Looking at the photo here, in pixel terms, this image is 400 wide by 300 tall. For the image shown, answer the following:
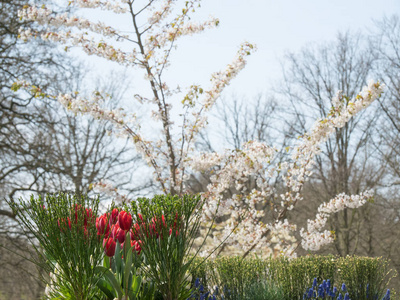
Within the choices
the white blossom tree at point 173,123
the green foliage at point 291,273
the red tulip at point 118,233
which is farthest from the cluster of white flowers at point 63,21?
the red tulip at point 118,233

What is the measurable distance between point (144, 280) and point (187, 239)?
14.9 inches

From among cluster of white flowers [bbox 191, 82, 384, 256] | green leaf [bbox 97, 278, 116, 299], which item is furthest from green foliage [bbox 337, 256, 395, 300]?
green leaf [bbox 97, 278, 116, 299]

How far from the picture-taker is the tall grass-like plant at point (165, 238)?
273cm

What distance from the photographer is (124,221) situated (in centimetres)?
272

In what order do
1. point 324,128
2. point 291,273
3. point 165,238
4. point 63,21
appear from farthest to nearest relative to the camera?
point 63,21, point 324,128, point 291,273, point 165,238

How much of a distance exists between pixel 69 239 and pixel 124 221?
1.19ft

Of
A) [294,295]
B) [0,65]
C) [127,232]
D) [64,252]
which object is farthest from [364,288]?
[0,65]

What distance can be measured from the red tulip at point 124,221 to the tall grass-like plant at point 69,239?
0.57 feet

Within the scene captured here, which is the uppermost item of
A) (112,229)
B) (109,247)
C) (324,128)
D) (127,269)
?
(324,128)

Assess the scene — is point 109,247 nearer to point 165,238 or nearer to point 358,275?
point 165,238

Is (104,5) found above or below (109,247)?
above

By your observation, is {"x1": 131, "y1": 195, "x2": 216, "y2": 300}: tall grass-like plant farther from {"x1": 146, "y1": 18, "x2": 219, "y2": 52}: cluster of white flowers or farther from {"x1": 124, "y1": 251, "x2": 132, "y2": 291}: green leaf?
→ {"x1": 146, "y1": 18, "x2": 219, "y2": 52}: cluster of white flowers

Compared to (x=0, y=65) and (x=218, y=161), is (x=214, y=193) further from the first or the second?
(x=0, y=65)

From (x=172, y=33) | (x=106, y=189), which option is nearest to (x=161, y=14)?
(x=172, y=33)
